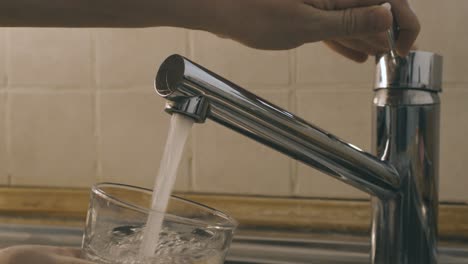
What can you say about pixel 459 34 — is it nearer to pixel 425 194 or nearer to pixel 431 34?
pixel 431 34

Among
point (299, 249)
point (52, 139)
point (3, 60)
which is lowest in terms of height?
point (299, 249)

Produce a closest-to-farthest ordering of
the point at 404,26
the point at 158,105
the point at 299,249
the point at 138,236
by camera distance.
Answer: the point at 138,236 < the point at 404,26 < the point at 299,249 < the point at 158,105

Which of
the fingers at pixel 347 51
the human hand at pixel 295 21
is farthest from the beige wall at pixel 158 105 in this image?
the human hand at pixel 295 21

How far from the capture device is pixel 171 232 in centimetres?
34

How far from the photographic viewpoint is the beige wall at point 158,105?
2.06 feet

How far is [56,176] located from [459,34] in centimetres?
52

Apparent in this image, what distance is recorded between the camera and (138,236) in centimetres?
34

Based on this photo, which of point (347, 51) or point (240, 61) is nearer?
point (347, 51)

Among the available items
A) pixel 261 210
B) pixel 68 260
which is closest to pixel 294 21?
pixel 68 260

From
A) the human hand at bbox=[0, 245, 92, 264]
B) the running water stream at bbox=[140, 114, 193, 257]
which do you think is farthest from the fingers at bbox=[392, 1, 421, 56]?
the human hand at bbox=[0, 245, 92, 264]

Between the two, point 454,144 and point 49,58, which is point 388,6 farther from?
point 49,58

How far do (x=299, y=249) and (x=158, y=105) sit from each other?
25 centimetres

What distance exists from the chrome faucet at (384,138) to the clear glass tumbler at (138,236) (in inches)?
3.1

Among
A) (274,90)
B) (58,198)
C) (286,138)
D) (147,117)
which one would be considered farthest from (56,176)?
(286,138)
